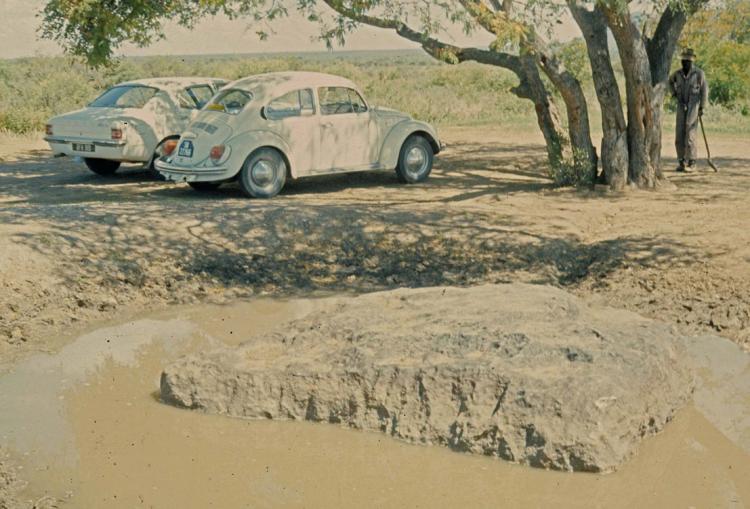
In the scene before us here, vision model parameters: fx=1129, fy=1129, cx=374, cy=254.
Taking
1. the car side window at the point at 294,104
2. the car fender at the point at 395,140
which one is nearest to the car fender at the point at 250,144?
the car side window at the point at 294,104

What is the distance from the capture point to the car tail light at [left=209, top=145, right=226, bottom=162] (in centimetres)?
1340

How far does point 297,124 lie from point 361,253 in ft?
12.3

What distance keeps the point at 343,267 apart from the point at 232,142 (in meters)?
3.71

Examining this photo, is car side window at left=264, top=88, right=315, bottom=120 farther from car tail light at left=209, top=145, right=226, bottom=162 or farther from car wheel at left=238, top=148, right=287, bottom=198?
car tail light at left=209, top=145, right=226, bottom=162

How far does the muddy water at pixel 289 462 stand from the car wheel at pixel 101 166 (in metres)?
9.58

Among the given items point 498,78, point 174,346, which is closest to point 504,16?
point 174,346

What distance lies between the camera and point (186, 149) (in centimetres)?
1382

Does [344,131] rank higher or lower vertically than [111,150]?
higher

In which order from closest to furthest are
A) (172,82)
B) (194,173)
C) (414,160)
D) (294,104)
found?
(194,173)
(294,104)
(414,160)
(172,82)

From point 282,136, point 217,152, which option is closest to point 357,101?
point 282,136

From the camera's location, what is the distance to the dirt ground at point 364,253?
9.12 m

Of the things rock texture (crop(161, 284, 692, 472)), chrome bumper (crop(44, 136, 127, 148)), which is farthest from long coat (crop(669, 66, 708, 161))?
rock texture (crop(161, 284, 692, 472))

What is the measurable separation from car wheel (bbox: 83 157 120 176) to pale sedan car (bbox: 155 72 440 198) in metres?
2.69

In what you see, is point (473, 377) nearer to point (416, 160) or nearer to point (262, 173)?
point (262, 173)
